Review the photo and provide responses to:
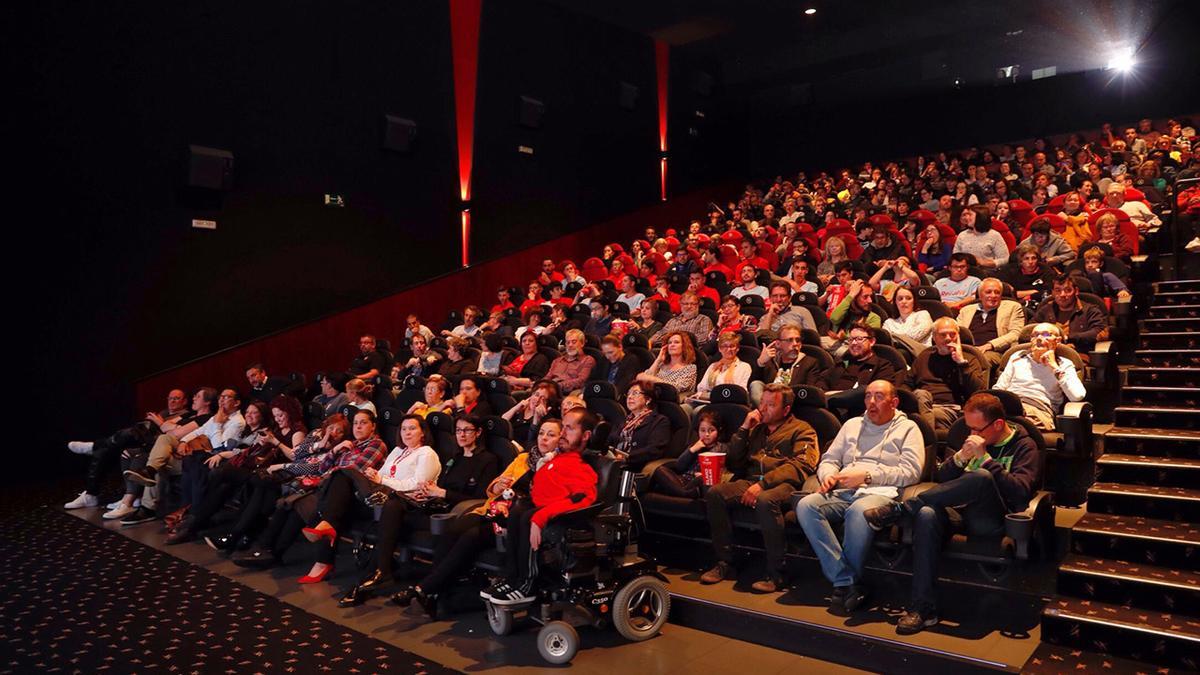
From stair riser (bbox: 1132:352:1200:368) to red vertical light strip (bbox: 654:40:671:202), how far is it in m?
9.12

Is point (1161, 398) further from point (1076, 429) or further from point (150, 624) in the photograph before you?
point (150, 624)

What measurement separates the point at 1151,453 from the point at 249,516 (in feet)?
14.9

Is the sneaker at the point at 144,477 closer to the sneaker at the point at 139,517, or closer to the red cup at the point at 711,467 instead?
the sneaker at the point at 139,517

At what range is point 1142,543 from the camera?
3.03m

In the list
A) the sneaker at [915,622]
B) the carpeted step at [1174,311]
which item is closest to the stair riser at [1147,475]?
the sneaker at [915,622]

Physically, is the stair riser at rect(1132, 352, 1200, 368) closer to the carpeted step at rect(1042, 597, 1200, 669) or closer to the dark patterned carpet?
the carpeted step at rect(1042, 597, 1200, 669)

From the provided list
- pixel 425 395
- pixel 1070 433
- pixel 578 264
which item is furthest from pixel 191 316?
pixel 1070 433

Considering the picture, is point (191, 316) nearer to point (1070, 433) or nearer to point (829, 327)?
point (829, 327)

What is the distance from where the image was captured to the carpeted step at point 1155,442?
11.5 ft

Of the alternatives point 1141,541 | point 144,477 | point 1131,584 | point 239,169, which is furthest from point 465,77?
point 1131,584

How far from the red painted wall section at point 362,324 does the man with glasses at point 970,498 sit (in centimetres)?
640

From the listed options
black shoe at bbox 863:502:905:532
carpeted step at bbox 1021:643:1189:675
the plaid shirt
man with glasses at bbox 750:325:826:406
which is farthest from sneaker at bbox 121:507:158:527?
carpeted step at bbox 1021:643:1189:675

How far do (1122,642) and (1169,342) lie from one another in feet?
8.06

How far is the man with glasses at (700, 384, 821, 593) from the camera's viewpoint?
3.45 m
